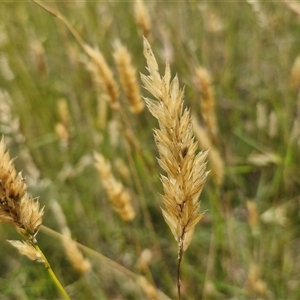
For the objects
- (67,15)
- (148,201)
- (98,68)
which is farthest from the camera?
(67,15)

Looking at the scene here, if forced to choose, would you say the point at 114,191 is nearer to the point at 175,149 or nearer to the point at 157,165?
the point at 175,149

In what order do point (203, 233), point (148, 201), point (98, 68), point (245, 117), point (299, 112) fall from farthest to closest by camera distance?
point (245, 117), point (148, 201), point (203, 233), point (299, 112), point (98, 68)

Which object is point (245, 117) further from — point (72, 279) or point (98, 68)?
point (98, 68)

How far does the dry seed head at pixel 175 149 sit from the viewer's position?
422 mm

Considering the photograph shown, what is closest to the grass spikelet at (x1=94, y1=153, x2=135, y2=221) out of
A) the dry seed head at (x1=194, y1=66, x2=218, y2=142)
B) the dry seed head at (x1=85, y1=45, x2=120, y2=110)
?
the dry seed head at (x1=85, y1=45, x2=120, y2=110)

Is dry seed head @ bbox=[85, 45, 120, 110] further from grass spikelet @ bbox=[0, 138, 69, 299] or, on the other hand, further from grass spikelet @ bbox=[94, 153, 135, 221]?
grass spikelet @ bbox=[0, 138, 69, 299]

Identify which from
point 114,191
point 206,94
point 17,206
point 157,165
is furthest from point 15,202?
point 157,165

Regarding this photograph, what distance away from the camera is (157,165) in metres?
1.57

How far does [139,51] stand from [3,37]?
0.73 m

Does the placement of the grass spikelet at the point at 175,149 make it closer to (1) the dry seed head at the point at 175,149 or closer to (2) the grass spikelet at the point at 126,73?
(1) the dry seed head at the point at 175,149

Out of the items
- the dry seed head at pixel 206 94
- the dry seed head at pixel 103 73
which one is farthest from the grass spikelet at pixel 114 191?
the dry seed head at pixel 206 94

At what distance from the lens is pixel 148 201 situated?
152 cm

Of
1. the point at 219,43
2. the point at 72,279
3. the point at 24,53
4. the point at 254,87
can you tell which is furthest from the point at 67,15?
the point at 72,279

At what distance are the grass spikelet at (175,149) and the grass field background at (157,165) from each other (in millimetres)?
479
